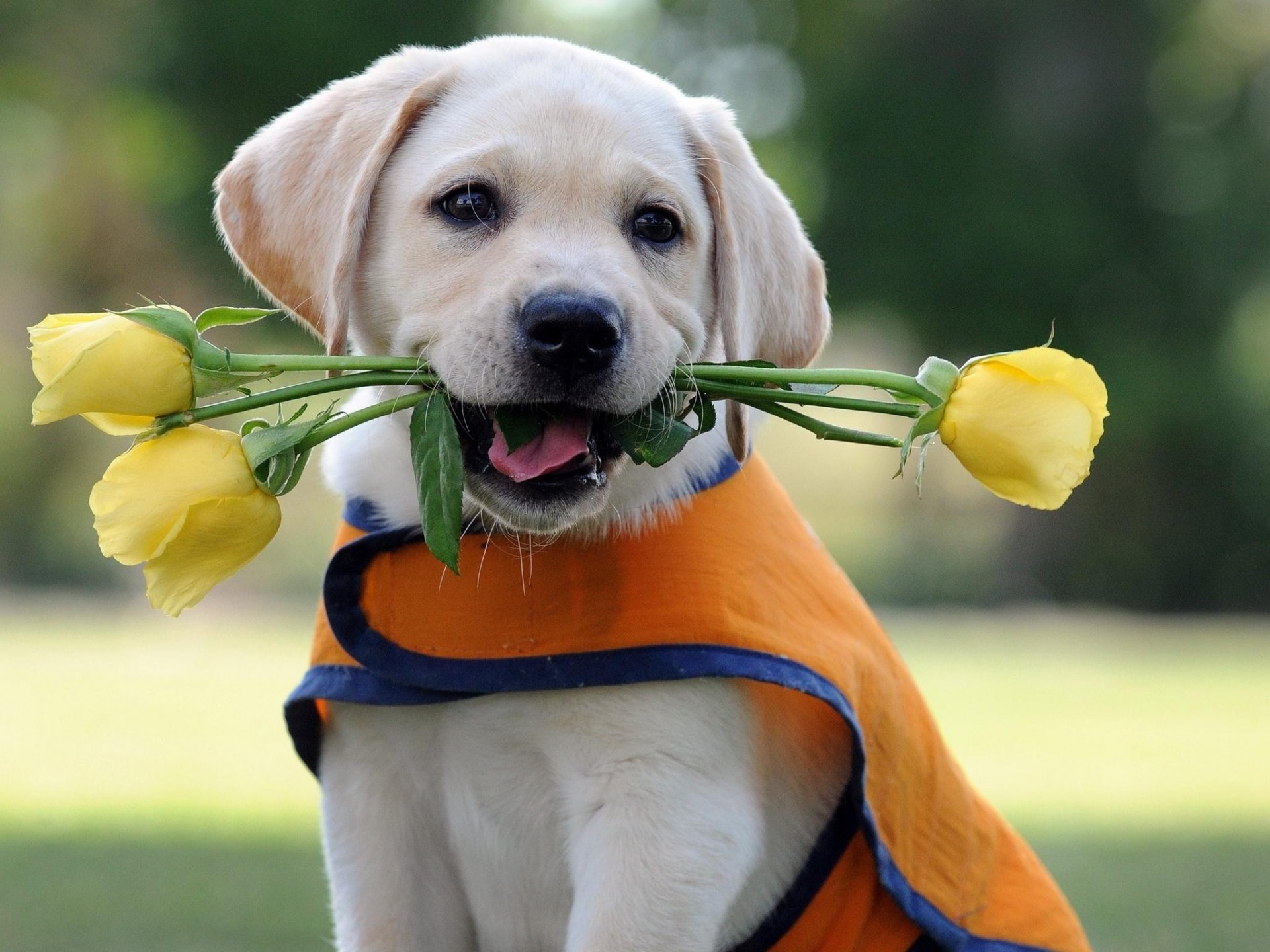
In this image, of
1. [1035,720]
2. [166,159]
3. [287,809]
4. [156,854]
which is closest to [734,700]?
[156,854]

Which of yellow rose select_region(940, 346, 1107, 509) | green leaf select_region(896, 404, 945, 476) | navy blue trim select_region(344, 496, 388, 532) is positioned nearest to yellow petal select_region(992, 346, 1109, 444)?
yellow rose select_region(940, 346, 1107, 509)

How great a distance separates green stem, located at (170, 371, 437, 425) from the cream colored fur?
0.07 m

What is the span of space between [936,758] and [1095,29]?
69.1 feet

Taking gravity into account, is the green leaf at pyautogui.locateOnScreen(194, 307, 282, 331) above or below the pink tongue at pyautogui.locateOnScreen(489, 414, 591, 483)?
above

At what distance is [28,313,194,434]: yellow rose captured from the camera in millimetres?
2385

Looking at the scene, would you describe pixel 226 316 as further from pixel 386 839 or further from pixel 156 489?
pixel 386 839

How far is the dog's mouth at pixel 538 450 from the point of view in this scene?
2.84 m

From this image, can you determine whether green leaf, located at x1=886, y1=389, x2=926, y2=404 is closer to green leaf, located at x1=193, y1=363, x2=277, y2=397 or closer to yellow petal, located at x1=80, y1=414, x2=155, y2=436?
green leaf, located at x1=193, y1=363, x2=277, y2=397

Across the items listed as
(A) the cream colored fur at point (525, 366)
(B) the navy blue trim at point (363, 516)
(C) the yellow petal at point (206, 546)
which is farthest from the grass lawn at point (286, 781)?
(C) the yellow petal at point (206, 546)

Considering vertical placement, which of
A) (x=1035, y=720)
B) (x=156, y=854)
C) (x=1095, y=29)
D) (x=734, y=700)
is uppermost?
(x=1095, y=29)

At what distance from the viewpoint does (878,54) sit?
22.6 metres

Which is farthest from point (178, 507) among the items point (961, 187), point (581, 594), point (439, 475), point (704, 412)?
point (961, 187)

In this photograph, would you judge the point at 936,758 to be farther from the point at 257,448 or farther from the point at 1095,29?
the point at 1095,29

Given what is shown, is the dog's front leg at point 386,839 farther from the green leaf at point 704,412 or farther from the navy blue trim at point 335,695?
the green leaf at point 704,412
